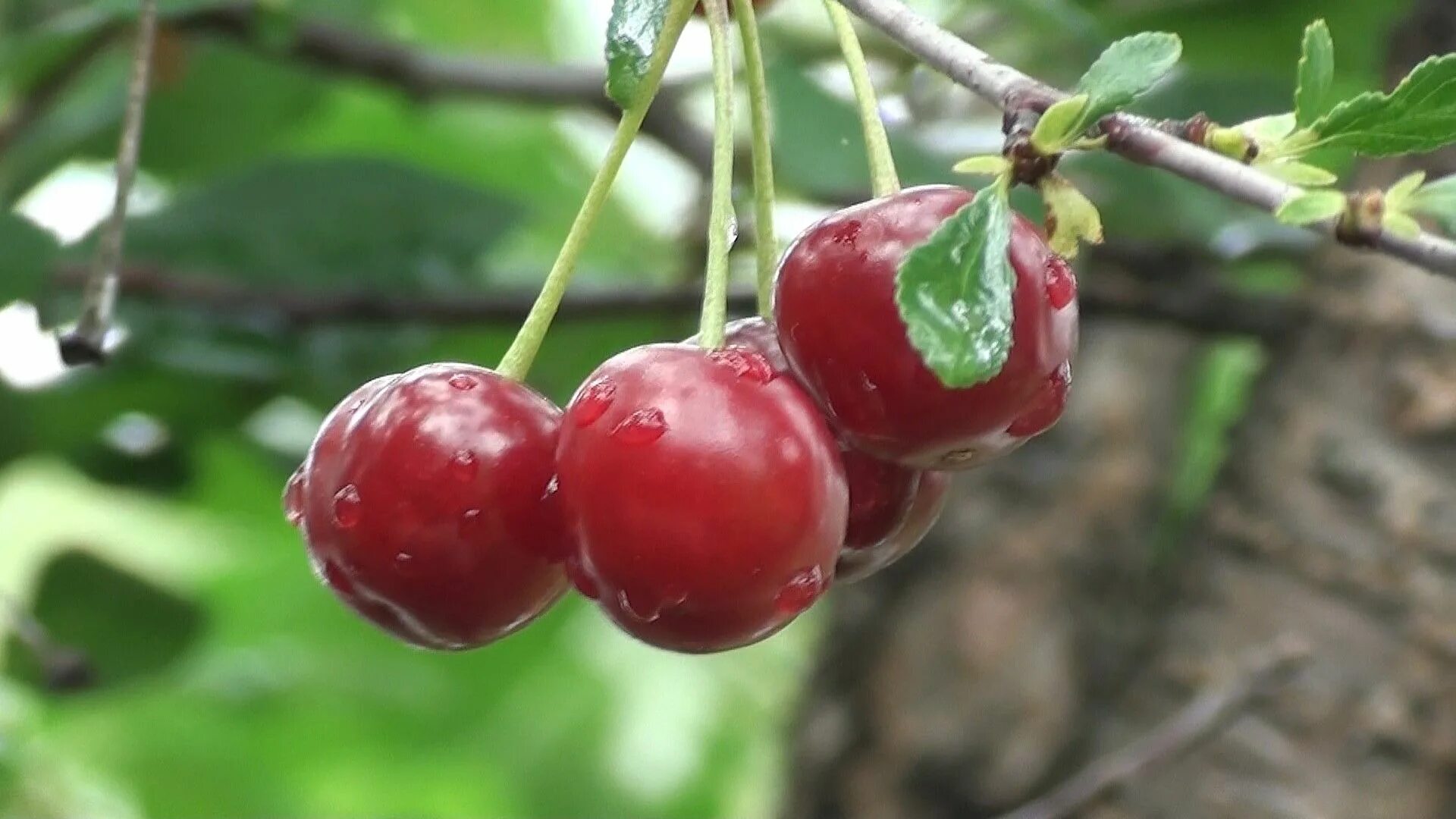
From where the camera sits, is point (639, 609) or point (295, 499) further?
point (295, 499)

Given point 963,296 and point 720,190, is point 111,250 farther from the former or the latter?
point 963,296

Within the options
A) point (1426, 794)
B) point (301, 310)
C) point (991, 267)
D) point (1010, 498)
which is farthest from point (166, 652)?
point (991, 267)

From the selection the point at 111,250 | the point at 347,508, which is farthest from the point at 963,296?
the point at 111,250

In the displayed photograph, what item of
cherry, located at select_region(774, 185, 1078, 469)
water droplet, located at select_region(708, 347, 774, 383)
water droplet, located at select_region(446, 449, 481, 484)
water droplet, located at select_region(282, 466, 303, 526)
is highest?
cherry, located at select_region(774, 185, 1078, 469)

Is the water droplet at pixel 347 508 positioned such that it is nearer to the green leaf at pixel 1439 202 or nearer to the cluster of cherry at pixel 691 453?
the cluster of cherry at pixel 691 453

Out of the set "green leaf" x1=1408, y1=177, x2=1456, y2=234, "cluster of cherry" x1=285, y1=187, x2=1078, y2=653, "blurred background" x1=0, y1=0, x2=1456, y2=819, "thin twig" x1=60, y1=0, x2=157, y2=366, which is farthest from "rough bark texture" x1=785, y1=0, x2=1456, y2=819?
"thin twig" x1=60, y1=0, x2=157, y2=366

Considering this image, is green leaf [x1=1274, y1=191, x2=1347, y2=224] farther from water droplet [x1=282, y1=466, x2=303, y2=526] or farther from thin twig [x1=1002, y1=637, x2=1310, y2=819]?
thin twig [x1=1002, y1=637, x2=1310, y2=819]
